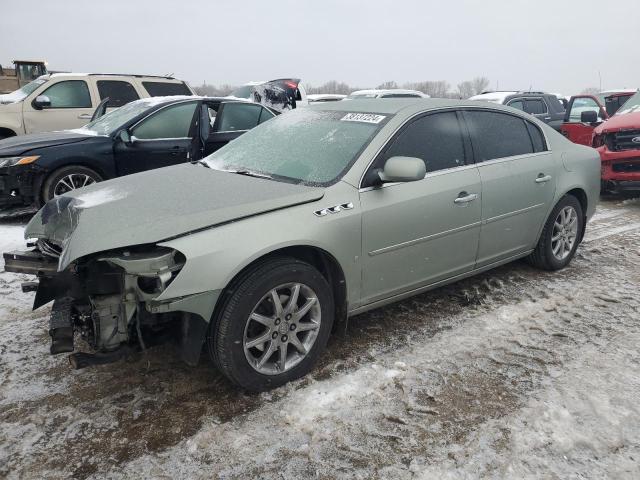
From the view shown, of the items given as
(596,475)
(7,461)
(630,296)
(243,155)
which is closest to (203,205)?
(243,155)

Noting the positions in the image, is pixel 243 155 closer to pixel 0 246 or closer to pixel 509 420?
pixel 509 420

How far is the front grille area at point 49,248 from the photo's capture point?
9.43ft

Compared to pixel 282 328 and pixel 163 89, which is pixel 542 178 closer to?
pixel 282 328

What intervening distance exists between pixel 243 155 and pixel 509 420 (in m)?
2.46

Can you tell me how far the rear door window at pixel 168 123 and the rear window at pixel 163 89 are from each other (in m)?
3.04

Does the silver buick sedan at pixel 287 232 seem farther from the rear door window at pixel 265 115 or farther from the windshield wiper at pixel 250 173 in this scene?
the rear door window at pixel 265 115

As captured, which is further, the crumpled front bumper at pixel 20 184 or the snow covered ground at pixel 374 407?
the crumpled front bumper at pixel 20 184

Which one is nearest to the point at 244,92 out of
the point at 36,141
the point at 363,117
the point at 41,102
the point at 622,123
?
the point at 41,102

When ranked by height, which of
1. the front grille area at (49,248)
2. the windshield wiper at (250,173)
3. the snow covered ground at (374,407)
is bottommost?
the snow covered ground at (374,407)

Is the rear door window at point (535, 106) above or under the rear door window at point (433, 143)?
above

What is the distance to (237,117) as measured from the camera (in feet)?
23.8

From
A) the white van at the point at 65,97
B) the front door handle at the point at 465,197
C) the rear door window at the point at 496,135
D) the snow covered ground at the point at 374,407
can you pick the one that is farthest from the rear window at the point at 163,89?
the front door handle at the point at 465,197

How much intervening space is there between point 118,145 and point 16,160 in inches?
45.3

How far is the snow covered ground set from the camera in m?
2.26
